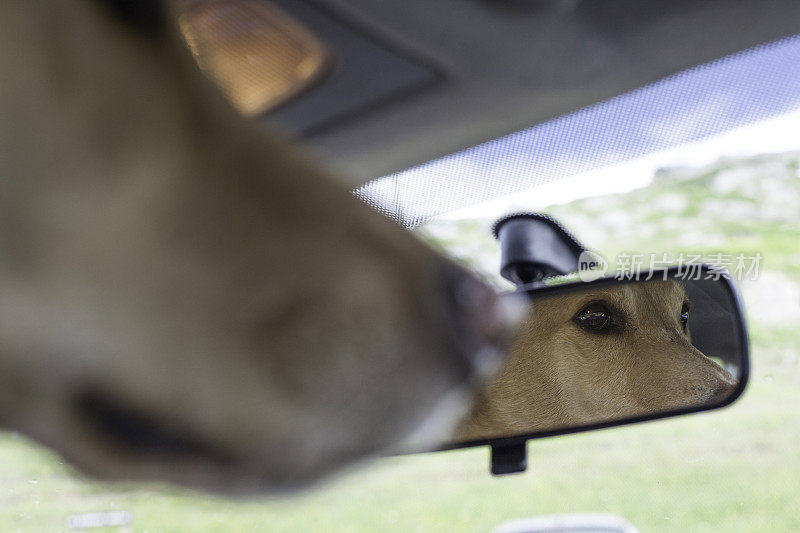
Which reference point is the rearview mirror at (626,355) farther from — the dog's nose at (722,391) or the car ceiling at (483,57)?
the car ceiling at (483,57)

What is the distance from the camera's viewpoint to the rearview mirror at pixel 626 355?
137cm

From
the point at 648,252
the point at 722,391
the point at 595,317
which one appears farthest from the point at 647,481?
the point at 595,317

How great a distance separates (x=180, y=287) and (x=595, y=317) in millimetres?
1047

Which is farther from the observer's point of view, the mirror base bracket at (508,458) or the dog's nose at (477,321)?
the mirror base bracket at (508,458)

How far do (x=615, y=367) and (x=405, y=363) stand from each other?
961 millimetres

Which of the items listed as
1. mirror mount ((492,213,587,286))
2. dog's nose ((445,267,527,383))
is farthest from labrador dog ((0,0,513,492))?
mirror mount ((492,213,587,286))

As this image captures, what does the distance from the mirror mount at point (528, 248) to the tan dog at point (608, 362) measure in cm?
19

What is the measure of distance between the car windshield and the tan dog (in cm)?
20

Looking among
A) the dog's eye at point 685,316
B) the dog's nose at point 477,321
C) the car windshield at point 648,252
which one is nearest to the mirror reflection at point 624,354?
the dog's eye at point 685,316

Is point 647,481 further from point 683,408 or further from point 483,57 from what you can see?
point 483,57

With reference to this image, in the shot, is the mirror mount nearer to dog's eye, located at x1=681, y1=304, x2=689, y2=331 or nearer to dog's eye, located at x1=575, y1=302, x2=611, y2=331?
dog's eye, located at x1=575, y1=302, x2=611, y2=331

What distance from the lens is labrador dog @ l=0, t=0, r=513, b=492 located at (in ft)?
1.50

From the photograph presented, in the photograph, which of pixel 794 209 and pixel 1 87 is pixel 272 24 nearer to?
pixel 1 87

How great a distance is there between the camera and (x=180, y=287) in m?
0.48
